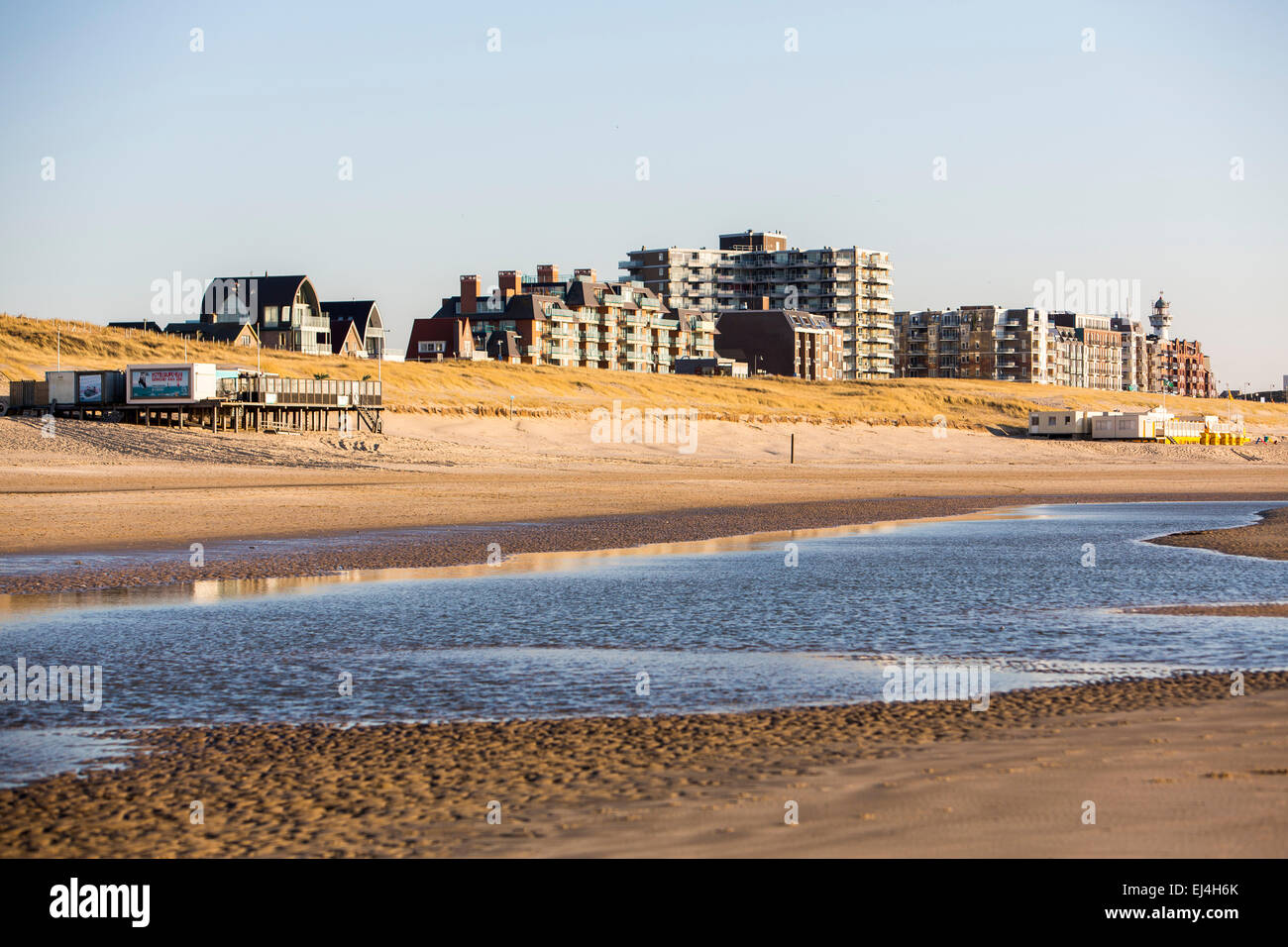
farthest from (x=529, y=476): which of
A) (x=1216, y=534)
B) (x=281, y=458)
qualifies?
(x=1216, y=534)

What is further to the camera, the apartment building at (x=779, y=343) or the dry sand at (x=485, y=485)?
the apartment building at (x=779, y=343)

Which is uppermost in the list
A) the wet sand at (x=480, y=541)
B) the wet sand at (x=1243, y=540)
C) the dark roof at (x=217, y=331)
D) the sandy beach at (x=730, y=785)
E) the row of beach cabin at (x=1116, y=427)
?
the dark roof at (x=217, y=331)

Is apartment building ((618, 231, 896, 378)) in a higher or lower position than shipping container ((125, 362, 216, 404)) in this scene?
higher

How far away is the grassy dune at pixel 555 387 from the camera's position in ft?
245

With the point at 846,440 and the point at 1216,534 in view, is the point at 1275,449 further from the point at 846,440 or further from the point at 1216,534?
the point at 1216,534

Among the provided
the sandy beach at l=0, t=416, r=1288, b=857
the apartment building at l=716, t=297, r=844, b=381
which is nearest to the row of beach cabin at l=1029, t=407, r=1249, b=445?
the apartment building at l=716, t=297, r=844, b=381

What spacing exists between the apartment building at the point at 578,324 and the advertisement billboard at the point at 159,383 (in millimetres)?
79235

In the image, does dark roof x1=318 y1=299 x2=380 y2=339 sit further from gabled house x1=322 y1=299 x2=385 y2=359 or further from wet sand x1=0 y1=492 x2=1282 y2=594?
wet sand x1=0 y1=492 x2=1282 y2=594

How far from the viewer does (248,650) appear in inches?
514

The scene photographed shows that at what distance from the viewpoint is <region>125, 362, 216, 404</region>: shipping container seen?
2136 inches

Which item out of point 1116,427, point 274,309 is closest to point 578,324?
point 274,309

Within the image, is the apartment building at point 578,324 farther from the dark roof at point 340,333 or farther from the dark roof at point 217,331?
the dark roof at point 217,331

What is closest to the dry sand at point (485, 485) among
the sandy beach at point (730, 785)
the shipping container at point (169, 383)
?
the shipping container at point (169, 383)

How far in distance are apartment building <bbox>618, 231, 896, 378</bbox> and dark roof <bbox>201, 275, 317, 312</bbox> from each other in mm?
83727
